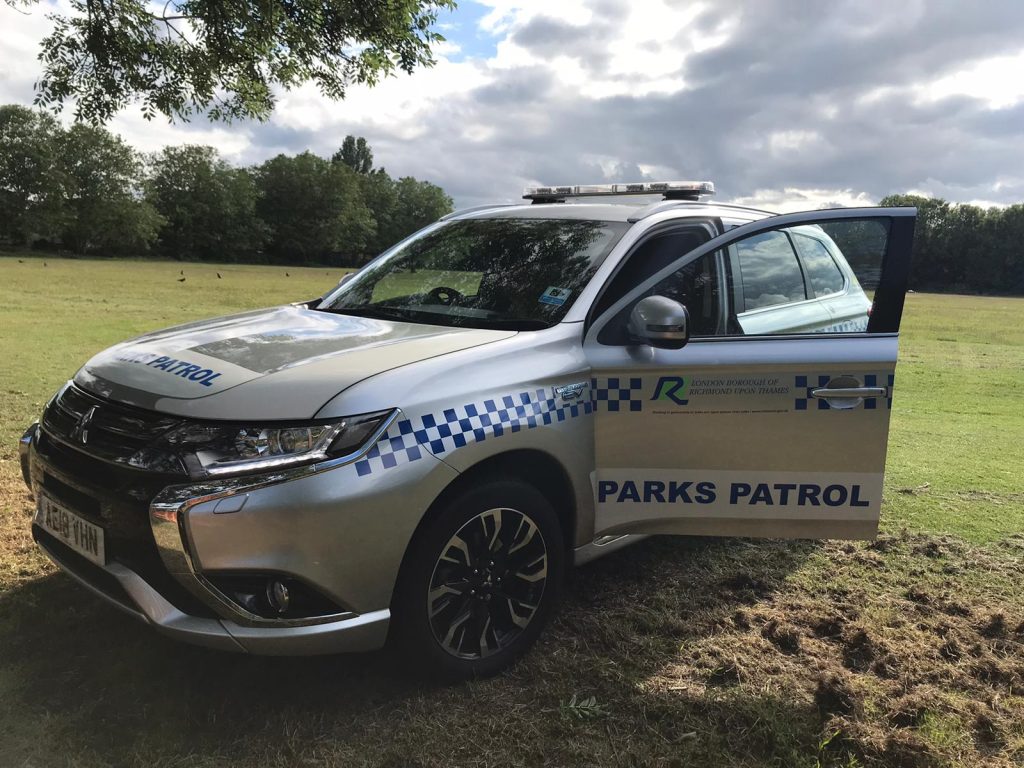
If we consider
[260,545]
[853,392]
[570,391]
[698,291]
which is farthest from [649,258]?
[260,545]

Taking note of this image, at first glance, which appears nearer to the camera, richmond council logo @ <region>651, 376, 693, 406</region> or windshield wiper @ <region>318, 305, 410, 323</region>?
richmond council logo @ <region>651, 376, 693, 406</region>

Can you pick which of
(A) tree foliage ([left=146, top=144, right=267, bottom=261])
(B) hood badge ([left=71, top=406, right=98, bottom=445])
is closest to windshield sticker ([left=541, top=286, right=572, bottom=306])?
(B) hood badge ([left=71, top=406, right=98, bottom=445])

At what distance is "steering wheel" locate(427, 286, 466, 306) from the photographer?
11.3 feet

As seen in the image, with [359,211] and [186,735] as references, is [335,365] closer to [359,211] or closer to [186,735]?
[186,735]

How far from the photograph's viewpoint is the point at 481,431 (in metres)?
2.60

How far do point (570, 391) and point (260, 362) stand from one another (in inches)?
44.4

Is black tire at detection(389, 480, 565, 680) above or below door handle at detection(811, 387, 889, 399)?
below

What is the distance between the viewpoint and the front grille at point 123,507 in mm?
2355

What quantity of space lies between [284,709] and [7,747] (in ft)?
2.77

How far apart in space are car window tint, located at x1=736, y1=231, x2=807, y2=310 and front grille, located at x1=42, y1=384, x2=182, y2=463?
7.95 feet

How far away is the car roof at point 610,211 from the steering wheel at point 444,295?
2.16 feet

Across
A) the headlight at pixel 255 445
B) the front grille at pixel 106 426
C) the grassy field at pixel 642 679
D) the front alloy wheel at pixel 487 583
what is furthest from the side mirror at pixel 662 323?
the front grille at pixel 106 426

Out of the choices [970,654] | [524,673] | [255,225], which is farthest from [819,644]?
[255,225]

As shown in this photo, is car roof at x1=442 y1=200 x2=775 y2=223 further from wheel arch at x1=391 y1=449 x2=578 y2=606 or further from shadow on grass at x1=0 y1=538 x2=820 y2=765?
shadow on grass at x1=0 y1=538 x2=820 y2=765
